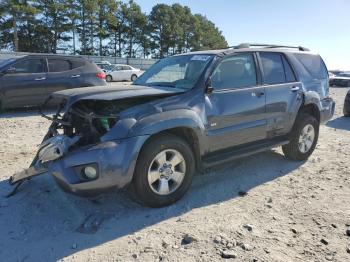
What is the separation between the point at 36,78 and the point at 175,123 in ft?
25.4

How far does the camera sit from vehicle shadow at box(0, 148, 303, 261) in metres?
3.56

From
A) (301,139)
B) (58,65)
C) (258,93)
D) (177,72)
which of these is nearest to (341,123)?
(301,139)

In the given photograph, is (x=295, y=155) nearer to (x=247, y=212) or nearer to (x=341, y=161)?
(x=341, y=161)

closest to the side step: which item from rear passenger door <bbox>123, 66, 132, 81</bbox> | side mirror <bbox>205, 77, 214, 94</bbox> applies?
side mirror <bbox>205, 77, 214, 94</bbox>

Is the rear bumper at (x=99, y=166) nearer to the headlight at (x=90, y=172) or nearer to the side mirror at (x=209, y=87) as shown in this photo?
the headlight at (x=90, y=172)

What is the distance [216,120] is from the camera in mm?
4672

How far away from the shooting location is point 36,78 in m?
10.7

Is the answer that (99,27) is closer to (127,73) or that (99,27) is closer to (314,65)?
(127,73)

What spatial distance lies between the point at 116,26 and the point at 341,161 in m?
55.2

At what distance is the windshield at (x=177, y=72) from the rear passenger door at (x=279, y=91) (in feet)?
3.37

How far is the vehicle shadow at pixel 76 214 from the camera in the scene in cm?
356

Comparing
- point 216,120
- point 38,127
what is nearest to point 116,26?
point 38,127

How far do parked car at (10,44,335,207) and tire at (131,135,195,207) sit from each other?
1cm

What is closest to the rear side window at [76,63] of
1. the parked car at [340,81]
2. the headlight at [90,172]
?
the headlight at [90,172]
